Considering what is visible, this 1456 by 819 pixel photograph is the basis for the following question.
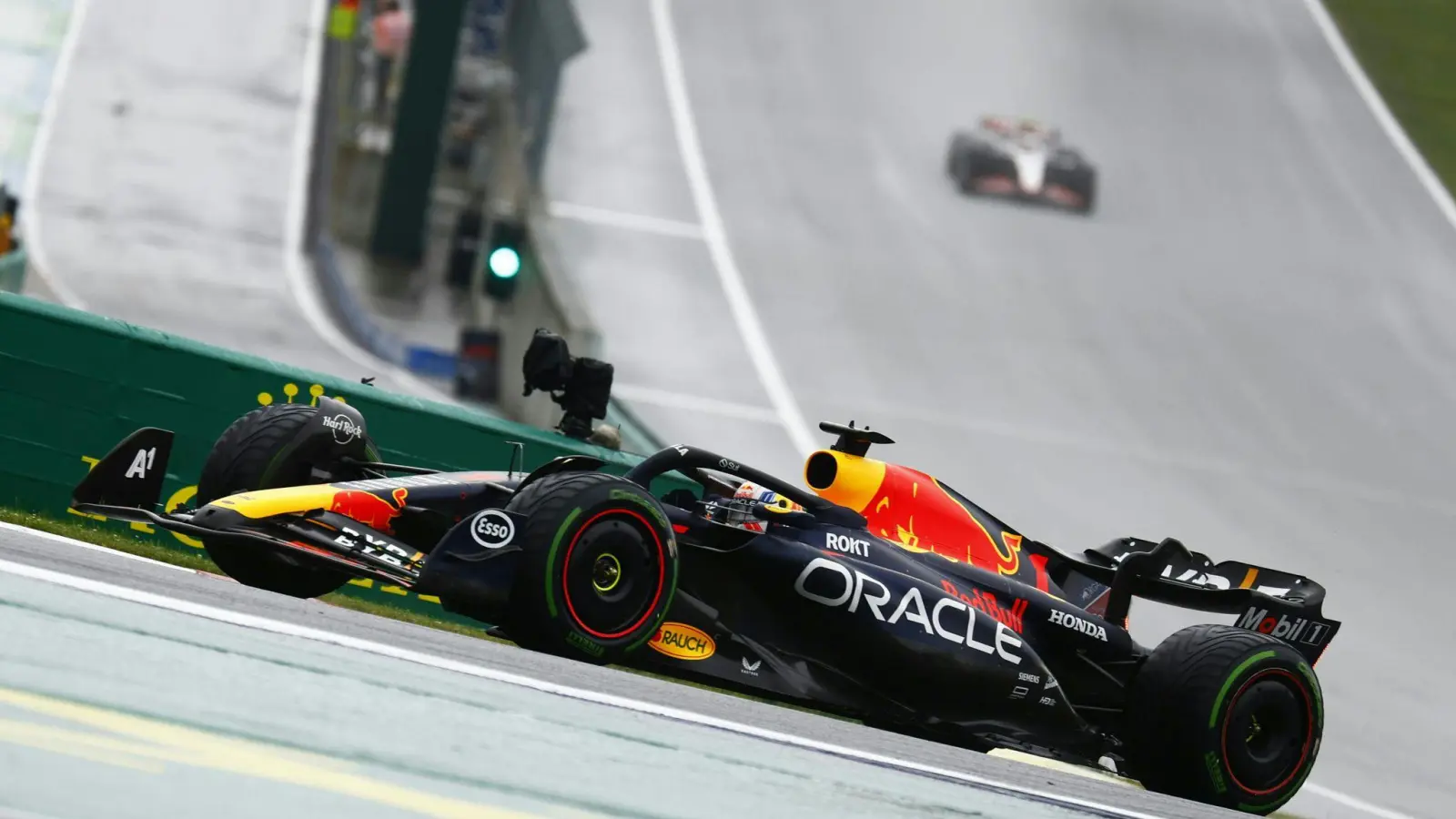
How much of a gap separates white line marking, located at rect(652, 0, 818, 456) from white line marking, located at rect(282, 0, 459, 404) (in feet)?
11.9

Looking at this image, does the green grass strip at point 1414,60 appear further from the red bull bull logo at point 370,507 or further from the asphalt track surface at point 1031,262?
the red bull bull logo at point 370,507

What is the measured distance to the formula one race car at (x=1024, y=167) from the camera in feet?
104

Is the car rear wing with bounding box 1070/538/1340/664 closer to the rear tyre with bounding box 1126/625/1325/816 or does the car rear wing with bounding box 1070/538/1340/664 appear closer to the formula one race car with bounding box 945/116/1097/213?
the rear tyre with bounding box 1126/625/1325/816

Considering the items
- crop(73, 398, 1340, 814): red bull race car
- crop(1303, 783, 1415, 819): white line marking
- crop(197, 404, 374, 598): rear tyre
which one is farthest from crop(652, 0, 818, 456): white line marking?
crop(197, 404, 374, 598): rear tyre

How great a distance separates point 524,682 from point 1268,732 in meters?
3.77

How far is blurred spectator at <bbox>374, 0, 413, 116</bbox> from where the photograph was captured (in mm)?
32094

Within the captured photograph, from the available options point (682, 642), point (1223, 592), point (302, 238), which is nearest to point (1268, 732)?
point (1223, 592)

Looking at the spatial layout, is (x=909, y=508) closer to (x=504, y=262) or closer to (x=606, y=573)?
(x=606, y=573)

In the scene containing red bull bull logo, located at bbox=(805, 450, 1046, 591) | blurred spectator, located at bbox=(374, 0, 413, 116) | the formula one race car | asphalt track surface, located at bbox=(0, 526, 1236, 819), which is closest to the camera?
asphalt track surface, located at bbox=(0, 526, 1236, 819)

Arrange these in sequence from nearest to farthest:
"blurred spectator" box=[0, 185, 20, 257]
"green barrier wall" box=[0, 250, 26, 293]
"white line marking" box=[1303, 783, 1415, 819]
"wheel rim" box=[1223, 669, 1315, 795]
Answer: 1. "wheel rim" box=[1223, 669, 1315, 795]
2. "white line marking" box=[1303, 783, 1415, 819]
3. "green barrier wall" box=[0, 250, 26, 293]
4. "blurred spectator" box=[0, 185, 20, 257]

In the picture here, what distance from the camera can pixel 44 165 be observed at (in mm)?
30328

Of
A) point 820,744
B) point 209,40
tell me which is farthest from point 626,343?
point 820,744

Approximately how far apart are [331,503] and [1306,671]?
392 cm

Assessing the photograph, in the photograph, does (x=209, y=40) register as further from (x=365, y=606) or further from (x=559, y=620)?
(x=559, y=620)
